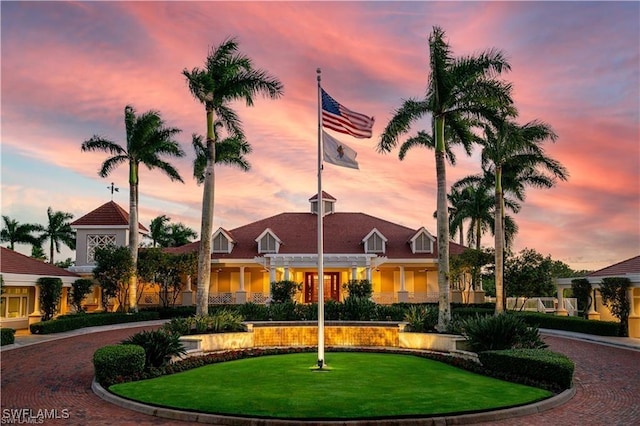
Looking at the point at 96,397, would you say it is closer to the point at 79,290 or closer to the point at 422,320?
the point at 422,320

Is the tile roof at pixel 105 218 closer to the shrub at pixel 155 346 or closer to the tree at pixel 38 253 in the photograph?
the shrub at pixel 155 346

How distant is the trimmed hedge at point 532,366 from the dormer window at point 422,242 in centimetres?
2680

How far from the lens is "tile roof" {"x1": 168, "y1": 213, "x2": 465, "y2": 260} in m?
42.1

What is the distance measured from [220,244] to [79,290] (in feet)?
35.8

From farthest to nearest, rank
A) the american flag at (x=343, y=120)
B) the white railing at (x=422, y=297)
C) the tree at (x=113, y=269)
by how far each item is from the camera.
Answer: the white railing at (x=422, y=297) < the tree at (x=113, y=269) < the american flag at (x=343, y=120)

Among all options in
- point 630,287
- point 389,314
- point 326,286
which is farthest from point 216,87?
point 630,287

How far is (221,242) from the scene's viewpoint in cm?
4231

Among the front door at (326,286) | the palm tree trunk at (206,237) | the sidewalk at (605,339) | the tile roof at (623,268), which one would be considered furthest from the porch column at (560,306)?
the palm tree trunk at (206,237)

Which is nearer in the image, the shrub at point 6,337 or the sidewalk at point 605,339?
the shrub at point 6,337

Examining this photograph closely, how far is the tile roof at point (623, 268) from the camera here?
29.2 metres

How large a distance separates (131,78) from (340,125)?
11.3 metres

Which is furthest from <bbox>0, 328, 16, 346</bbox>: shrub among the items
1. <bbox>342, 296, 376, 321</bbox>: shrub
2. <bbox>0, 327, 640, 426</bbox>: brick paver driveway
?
<bbox>342, 296, 376, 321</bbox>: shrub

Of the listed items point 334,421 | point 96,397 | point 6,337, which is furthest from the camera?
point 6,337

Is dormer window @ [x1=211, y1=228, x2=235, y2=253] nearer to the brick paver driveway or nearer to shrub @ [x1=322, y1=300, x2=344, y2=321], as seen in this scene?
shrub @ [x1=322, y1=300, x2=344, y2=321]
